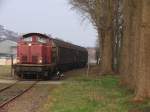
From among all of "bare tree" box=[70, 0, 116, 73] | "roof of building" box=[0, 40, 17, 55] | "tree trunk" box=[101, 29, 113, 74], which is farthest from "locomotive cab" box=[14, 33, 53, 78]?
"roof of building" box=[0, 40, 17, 55]

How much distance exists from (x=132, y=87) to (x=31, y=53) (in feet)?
54.2

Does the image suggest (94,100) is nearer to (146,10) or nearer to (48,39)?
(146,10)

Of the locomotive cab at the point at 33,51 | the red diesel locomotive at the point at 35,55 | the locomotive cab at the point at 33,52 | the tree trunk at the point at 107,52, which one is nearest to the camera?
the red diesel locomotive at the point at 35,55

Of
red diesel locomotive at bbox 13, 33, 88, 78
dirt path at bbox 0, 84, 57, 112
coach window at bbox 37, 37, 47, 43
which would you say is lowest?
dirt path at bbox 0, 84, 57, 112

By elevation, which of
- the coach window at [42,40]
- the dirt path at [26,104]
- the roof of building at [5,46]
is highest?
the roof of building at [5,46]

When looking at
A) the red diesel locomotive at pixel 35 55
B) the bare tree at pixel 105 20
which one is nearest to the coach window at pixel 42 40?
the red diesel locomotive at pixel 35 55

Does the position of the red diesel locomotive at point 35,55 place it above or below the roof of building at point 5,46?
below

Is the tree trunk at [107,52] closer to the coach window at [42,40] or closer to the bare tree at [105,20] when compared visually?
the bare tree at [105,20]

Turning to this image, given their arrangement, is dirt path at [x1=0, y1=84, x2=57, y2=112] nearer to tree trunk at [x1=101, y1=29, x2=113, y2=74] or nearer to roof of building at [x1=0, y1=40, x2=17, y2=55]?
tree trunk at [x1=101, y1=29, x2=113, y2=74]

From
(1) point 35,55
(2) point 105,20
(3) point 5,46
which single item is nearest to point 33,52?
(1) point 35,55

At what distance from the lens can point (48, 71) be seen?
3866 cm

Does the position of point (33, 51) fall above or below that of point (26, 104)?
above

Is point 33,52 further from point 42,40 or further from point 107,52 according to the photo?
point 107,52

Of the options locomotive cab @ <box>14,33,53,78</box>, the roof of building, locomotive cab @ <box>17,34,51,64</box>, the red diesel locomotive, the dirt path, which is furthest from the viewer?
the roof of building
